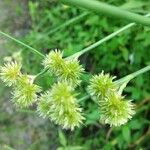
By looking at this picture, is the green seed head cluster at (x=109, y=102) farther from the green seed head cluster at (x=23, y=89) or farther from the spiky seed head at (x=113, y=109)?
the green seed head cluster at (x=23, y=89)

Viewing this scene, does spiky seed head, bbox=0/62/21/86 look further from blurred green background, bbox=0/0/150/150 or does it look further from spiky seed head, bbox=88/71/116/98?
blurred green background, bbox=0/0/150/150

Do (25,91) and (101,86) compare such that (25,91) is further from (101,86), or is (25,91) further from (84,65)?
(84,65)

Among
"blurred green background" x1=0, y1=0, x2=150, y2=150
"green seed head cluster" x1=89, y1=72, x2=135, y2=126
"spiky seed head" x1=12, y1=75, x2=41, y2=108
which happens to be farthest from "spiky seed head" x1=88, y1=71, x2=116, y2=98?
"blurred green background" x1=0, y1=0, x2=150, y2=150

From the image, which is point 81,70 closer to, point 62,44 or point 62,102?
point 62,102

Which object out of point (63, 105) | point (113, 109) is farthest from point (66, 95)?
point (113, 109)

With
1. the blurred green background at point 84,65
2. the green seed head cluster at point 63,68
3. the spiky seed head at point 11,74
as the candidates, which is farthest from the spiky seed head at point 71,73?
the blurred green background at point 84,65

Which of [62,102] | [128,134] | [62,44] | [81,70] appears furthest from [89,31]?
[62,102]

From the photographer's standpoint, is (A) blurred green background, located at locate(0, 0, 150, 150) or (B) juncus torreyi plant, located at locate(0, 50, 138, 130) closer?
(B) juncus torreyi plant, located at locate(0, 50, 138, 130)
